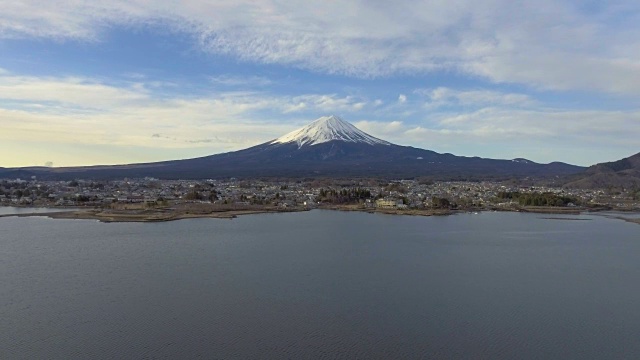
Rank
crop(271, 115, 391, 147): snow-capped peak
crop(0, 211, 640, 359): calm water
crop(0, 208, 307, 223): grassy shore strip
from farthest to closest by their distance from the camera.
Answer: crop(271, 115, 391, 147): snow-capped peak
crop(0, 208, 307, 223): grassy shore strip
crop(0, 211, 640, 359): calm water

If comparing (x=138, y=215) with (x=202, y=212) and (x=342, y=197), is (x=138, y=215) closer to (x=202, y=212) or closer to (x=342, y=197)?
(x=202, y=212)

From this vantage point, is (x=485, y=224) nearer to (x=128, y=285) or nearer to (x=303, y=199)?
(x=303, y=199)

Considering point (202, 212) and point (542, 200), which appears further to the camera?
point (542, 200)

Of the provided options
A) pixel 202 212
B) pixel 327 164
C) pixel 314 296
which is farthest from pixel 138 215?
pixel 327 164

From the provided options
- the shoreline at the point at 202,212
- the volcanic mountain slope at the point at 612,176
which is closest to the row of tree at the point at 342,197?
the shoreline at the point at 202,212

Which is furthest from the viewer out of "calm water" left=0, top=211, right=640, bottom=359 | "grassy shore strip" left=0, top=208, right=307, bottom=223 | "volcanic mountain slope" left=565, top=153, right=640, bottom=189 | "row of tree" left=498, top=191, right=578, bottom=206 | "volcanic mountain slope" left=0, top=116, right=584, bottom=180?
"volcanic mountain slope" left=0, top=116, right=584, bottom=180

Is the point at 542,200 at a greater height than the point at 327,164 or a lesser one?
lesser

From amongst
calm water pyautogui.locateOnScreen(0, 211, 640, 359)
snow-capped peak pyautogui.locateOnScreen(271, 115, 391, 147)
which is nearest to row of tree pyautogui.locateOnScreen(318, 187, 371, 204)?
calm water pyautogui.locateOnScreen(0, 211, 640, 359)

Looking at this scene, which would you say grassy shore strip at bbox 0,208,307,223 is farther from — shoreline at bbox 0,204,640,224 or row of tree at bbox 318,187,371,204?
row of tree at bbox 318,187,371,204
